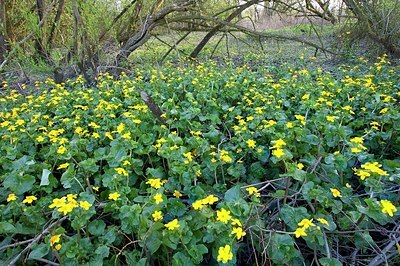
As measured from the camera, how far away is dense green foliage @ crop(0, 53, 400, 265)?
3.84ft

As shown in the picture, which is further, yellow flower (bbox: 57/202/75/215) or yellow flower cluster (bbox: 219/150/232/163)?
yellow flower cluster (bbox: 219/150/232/163)

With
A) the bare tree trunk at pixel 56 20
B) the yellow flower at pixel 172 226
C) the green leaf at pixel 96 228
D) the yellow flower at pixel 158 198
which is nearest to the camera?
the yellow flower at pixel 172 226

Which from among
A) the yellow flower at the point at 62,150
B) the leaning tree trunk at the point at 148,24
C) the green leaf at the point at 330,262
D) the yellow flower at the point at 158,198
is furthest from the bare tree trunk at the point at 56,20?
the green leaf at the point at 330,262

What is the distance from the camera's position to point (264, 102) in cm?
244

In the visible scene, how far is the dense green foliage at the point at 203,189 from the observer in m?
1.17

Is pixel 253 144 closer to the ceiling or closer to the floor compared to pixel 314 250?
closer to the ceiling

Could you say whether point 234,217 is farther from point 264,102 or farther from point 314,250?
point 264,102

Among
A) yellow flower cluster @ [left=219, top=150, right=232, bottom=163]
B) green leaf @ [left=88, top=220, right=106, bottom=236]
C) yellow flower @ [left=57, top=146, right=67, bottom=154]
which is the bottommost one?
green leaf @ [left=88, top=220, right=106, bottom=236]

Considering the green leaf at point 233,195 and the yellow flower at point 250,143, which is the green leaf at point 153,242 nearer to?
the green leaf at point 233,195

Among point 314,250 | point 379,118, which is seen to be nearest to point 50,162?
point 314,250

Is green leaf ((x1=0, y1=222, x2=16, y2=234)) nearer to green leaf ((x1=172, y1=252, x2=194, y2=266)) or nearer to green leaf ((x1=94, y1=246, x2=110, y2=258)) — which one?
green leaf ((x1=94, y1=246, x2=110, y2=258))

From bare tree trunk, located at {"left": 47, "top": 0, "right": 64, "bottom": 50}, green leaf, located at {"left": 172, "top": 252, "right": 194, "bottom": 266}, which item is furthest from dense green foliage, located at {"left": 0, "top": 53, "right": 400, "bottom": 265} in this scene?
bare tree trunk, located at {"left": 47, "top": 0, "right": 64, "bottom": 50}

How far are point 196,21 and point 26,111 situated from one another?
11.2 feet

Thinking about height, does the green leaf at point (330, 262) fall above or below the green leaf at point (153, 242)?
below
